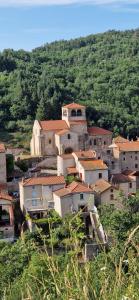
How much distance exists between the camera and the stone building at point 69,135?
37656 mm

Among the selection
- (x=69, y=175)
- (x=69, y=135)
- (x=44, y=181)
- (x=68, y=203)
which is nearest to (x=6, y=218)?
(x=44, y=181)

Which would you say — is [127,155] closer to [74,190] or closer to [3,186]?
[74,190]

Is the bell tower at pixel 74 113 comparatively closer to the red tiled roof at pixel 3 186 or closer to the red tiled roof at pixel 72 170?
the red tiled roof at pixel 72 170

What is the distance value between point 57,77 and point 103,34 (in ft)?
206

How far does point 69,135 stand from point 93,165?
6060 millimetres

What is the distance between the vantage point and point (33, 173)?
35.4 m

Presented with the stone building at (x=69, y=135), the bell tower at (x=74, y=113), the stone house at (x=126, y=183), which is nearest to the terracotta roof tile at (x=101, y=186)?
the stone house at (x=126, y=183)

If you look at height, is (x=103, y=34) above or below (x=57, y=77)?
above

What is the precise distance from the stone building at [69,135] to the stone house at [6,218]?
8936 millimetres

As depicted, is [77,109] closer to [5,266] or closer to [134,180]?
[134,180]

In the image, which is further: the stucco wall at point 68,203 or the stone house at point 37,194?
the stone house at point 37,194

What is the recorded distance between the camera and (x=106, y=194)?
30578mm

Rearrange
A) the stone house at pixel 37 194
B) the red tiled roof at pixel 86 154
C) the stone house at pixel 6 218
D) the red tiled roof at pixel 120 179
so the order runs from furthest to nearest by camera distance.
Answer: the red tiled roof at pixel 86 154
the red tiled roof at pixel 120 179
the stone house at pixel 37 194
the stone house at pixel 6 218

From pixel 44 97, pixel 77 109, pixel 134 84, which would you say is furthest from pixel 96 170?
pixel 134 84
